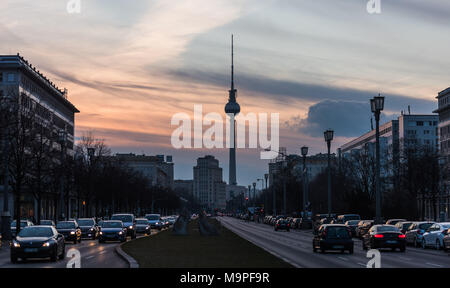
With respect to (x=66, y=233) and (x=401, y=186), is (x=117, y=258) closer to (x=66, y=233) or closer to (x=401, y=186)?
(x=66, y=233)

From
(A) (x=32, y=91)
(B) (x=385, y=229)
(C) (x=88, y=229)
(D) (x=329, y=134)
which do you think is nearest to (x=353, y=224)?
(D) (x=329, y=134)

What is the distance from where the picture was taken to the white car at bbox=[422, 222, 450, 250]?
152 ft

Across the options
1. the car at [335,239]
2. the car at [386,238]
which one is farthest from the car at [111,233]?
the car at [386,238]

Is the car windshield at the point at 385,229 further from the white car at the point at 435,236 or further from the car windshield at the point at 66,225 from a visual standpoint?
the car windshield at the point at 66,225

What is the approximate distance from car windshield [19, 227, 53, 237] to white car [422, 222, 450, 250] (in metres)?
24.3

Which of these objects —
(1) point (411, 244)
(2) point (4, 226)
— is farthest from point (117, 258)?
(1) point (411, 244)

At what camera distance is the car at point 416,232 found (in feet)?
164

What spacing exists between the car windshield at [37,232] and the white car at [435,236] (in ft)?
79.7

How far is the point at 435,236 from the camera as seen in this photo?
46.8 m

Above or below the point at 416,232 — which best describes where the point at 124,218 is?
above

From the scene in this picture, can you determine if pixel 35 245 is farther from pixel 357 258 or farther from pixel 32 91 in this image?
pixel 32 91

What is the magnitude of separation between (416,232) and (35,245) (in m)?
27.9
